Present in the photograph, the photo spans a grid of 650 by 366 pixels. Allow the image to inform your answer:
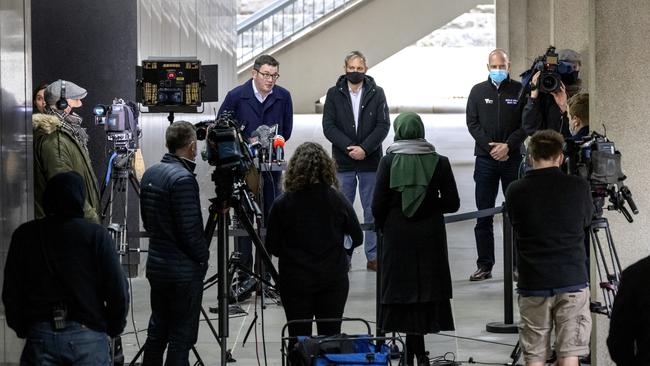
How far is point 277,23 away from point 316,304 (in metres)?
20.3

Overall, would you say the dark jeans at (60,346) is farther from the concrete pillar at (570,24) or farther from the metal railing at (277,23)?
the metal railing at (277,23)

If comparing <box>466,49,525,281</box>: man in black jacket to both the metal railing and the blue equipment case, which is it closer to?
the blue equipment case

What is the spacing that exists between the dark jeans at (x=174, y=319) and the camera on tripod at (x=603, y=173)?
249cm

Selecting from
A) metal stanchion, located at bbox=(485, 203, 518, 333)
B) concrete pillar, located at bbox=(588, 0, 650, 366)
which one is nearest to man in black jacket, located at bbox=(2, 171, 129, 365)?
concrete pillar, located at bbox=(588, 0, 650, 366)

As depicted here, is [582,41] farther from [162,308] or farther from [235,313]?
[162,308]

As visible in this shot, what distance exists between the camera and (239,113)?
12406mm

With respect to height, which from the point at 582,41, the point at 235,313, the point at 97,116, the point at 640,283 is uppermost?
the point at 582,41

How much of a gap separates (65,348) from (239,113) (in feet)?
18.3

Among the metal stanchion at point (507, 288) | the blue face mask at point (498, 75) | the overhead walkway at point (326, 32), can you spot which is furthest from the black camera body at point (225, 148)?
the overhead walkway at point (326, 32)

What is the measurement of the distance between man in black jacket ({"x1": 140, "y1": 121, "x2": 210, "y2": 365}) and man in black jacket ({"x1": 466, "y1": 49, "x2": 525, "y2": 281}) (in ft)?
15.2

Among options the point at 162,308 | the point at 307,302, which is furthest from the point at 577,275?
the point at 162,308

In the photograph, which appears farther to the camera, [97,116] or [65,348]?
[97,116]

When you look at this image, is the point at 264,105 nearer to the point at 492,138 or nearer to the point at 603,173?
the point at 492,138

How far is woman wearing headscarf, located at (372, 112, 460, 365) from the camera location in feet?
30.7
